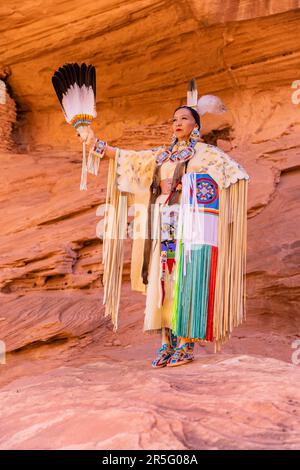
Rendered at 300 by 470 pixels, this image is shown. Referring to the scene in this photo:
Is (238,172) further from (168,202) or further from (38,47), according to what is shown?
(38,47)

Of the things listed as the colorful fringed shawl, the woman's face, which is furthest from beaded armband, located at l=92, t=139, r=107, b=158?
the colorful fringed shawl

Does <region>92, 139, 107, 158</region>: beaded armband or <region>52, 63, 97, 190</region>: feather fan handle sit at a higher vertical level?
Answer: <region>52, 63, 97, 190</region>: feather fan handle

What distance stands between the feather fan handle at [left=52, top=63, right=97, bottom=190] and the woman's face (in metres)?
0.59

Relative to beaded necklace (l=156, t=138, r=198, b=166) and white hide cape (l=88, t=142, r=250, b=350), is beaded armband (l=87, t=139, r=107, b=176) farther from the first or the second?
beaded necklace (l=156, t=138, r=198, b=166)

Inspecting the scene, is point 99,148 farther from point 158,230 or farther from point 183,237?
point 183,237

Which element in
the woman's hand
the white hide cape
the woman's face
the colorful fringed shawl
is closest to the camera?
the colorful fringed shawl

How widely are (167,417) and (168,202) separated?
2.27 metres

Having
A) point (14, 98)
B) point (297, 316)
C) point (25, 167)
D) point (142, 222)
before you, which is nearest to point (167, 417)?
point (142, 222)

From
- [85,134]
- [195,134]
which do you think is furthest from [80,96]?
[195,134]

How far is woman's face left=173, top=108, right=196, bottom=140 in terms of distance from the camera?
5.07 m

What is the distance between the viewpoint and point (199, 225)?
4766mm

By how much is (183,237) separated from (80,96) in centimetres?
128

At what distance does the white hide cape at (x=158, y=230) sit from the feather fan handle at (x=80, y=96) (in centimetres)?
22

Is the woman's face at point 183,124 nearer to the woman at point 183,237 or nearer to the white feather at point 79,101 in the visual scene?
the woman at point 183,237
